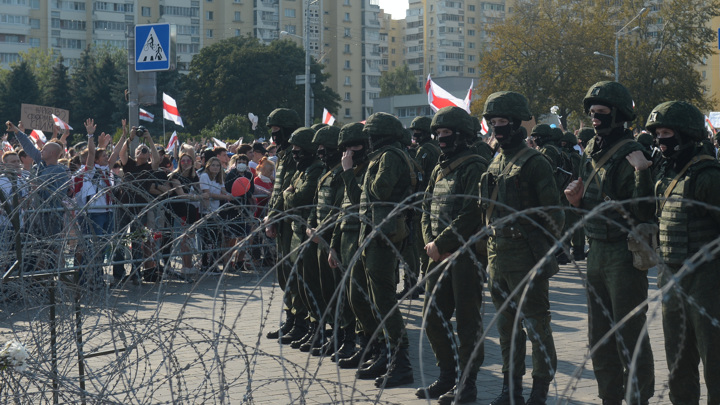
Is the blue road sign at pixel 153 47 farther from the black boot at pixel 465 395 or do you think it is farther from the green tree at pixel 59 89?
the green tree at pixel 59 89

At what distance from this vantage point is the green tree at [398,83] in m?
117

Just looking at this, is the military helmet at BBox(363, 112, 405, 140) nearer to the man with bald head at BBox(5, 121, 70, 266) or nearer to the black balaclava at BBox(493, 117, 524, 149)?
the black balaclava at BBox(493, 117, 524, 149)

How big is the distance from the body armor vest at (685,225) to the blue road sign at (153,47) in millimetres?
8906

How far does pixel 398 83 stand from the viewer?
117 meters

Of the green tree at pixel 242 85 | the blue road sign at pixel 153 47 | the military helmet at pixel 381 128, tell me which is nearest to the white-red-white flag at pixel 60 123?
the blue road sign at pixel 153 47

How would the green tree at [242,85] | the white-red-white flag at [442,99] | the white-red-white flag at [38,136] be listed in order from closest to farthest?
the white-red-white flag at [442,99] < the white-red-white flag at [38,136] < the green tree at [242,85]

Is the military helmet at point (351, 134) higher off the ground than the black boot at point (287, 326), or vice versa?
the military helmet at point (351, 134)

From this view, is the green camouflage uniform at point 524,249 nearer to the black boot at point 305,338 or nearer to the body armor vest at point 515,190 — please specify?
the body armor vest at point 515,190

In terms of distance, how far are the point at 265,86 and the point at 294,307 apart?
60.1 m

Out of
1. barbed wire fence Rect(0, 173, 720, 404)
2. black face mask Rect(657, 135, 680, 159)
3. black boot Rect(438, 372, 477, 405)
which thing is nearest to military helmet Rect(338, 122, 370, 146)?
barbed wire fence Rect(0, 173, 720, 404)

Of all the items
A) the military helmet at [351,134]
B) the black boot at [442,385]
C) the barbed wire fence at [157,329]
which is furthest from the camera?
the military helmet at [351,134]

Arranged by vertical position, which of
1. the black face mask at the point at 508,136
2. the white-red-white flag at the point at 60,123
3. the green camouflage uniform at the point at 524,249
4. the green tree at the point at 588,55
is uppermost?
the green tree at the point at 588,55

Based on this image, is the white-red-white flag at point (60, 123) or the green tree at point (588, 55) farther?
the green tree at point (588, 55)

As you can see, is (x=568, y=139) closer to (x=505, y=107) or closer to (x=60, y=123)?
(x=505, y=107)
